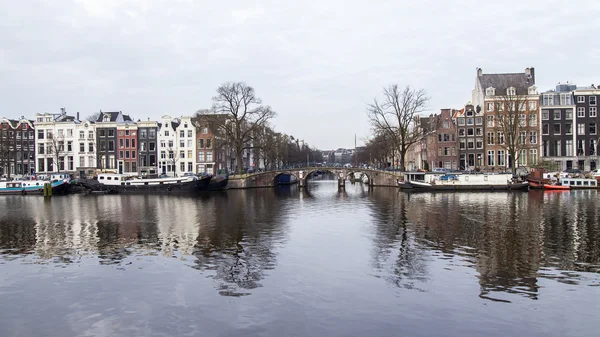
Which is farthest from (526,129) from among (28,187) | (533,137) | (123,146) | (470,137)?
(28,187)

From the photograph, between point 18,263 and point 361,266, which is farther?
point 18,263

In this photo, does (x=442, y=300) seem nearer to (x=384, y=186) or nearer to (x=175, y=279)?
(x=175, y=279)

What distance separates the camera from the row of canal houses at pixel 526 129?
85562mm

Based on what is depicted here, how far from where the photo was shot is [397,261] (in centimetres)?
2091

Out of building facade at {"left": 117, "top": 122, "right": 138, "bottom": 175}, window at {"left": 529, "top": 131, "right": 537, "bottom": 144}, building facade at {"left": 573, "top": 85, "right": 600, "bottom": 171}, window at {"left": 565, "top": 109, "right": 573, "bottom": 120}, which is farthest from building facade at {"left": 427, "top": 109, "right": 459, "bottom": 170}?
building facade at {"left": 117, "top": 122, "right": 138, "bottom": 175}

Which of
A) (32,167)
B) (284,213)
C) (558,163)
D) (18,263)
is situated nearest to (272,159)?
(32,167)

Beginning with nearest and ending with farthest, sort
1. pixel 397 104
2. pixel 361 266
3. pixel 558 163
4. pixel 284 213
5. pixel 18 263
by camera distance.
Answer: pixel 361 266 < pixel 18 263 < pixel 284 213 < pixel 397 104 < pixel 558 163

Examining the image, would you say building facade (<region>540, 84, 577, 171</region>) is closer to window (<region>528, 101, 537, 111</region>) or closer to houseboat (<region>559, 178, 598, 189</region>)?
window (<region>528, 101, 537, 111</region>)

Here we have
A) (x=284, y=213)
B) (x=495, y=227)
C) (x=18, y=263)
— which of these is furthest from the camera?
(x=284, y=213)

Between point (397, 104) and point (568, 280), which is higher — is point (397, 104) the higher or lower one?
the higher one

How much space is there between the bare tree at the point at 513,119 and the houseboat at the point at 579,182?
884cm

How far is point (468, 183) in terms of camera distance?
7019 centimetres

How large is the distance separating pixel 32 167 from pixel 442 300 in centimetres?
10458

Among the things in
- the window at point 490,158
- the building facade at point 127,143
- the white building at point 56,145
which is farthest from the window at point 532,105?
the white building at point 56,145
